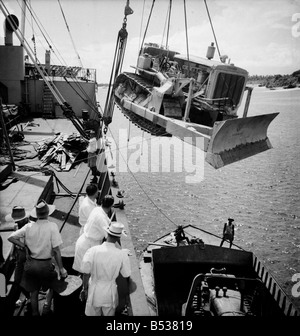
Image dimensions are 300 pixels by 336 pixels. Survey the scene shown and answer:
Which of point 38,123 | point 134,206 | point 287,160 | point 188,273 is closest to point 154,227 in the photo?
point 134,206

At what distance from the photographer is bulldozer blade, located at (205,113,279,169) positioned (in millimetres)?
8820

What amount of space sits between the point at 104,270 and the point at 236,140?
7826 mm

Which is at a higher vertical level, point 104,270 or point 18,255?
point 104,270

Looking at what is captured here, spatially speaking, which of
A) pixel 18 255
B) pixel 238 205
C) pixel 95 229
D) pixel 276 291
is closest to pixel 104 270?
pixel 95 229

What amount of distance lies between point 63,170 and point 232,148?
7.16 metres

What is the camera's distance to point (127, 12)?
913 centimetres

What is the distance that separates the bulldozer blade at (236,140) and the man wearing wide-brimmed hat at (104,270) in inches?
235

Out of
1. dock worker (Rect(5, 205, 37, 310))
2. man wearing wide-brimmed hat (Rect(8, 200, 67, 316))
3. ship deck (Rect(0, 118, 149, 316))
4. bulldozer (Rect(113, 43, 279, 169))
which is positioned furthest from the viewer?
bulldozer (Rect(113, 43, 279, 169))

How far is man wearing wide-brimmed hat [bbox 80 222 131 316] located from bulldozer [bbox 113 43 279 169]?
19.6 feet

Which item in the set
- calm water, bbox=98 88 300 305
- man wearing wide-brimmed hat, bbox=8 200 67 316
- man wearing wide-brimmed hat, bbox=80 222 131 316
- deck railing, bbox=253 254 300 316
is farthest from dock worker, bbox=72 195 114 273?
calm water, bbox=98 88 300 305

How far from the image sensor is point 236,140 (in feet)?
32.1

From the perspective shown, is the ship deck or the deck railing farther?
the deck railing

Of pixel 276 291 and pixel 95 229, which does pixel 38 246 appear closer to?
pixel 95 229

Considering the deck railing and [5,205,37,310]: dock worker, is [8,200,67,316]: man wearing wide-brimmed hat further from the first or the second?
the deck railing
